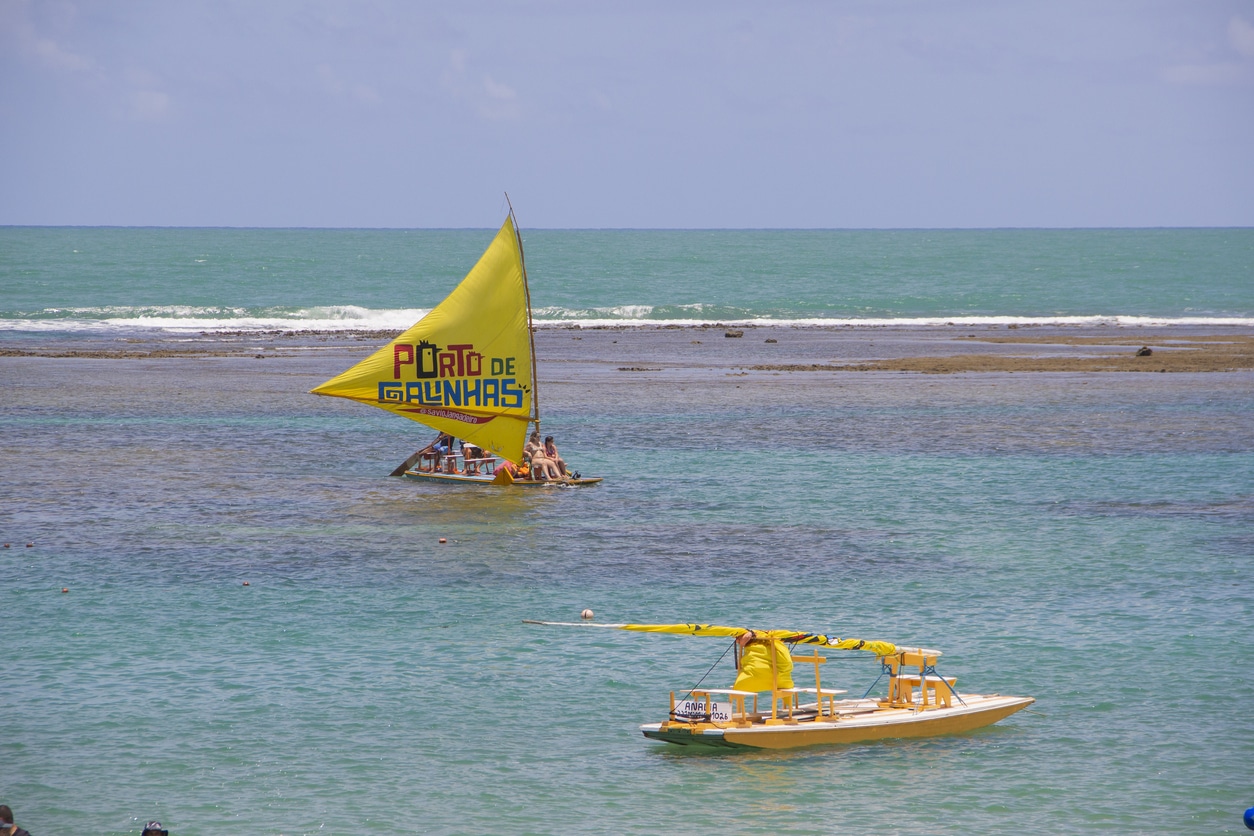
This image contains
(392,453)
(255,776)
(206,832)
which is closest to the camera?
(206,832)

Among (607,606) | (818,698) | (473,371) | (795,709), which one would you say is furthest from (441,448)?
(818,698)

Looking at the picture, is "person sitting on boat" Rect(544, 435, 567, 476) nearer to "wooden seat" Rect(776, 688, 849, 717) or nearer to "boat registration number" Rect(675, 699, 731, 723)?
"wooden seat" Rect(776, 688, 849, 717)

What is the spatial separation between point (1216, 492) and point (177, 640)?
93.0ft

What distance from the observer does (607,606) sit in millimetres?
27047

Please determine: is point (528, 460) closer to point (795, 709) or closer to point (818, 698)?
point (795, 709)

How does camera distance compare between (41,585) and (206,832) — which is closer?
(206,832)

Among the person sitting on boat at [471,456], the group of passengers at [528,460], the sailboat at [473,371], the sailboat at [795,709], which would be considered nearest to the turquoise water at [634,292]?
the person sitting on boat at [471,456]

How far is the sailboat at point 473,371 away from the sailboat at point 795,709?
72.1 ft

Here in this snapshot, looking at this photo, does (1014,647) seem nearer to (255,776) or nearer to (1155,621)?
(1155,621)

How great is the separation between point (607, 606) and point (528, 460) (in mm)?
15799

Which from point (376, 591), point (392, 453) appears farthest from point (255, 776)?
point (392, 453)

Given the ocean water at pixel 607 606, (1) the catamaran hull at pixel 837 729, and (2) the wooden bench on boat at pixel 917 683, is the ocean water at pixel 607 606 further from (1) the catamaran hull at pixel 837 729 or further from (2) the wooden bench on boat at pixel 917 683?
(2) the wooden bench on boat at pixel 917 683

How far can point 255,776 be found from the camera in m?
19.0

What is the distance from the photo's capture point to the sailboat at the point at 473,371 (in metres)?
42.2
